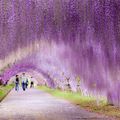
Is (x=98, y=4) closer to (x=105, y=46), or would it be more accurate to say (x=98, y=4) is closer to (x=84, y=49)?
(x=105, y=46)

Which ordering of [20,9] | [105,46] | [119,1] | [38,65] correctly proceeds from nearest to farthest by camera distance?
[119,1] → [105,46] → [20,9] → [38,65]

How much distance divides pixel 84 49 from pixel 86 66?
0.92 meters

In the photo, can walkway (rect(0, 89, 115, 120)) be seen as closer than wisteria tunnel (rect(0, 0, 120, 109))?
Yes

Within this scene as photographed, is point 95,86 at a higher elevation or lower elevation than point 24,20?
lower

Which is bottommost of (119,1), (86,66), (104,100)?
(104,100)

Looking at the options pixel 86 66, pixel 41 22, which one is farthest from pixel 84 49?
pixel 41 22

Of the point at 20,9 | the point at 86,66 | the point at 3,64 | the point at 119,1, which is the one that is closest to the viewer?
the point at 119,1

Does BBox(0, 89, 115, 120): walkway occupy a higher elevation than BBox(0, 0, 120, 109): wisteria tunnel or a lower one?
lower

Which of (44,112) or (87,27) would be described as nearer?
(44,112)

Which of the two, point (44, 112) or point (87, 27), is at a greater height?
point (87, 27)

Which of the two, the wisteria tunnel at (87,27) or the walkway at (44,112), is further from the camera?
the wisteria tunnel at (87,27)

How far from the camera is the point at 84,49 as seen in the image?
67.5 ft

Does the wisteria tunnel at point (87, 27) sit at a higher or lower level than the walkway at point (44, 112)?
higher

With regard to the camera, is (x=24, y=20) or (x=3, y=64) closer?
(x=24, y=20)
